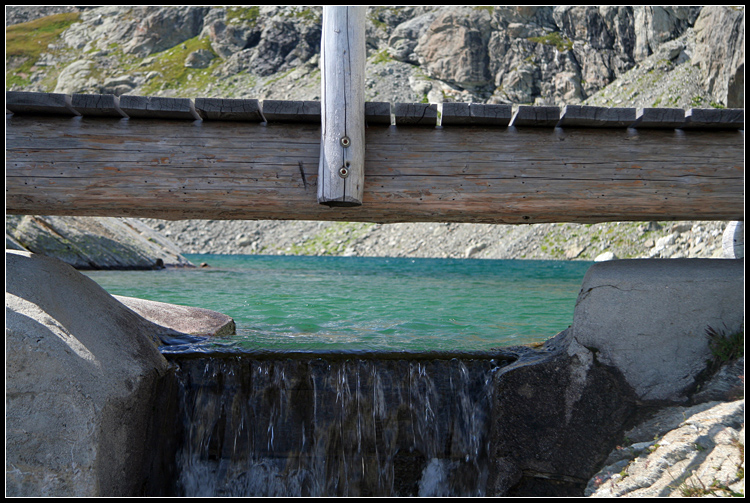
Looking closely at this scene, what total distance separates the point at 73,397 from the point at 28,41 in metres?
136

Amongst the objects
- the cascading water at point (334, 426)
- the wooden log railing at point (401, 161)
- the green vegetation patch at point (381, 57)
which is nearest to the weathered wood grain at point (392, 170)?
the wooden log railing at point (401, 161)

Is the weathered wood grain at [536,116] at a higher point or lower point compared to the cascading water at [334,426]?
higher

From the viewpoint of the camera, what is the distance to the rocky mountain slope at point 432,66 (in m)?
48.4

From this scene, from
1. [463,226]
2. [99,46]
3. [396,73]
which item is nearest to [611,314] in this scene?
[463,226]

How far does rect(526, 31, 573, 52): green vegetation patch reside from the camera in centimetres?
6838

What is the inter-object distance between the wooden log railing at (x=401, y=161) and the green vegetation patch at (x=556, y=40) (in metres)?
73.0

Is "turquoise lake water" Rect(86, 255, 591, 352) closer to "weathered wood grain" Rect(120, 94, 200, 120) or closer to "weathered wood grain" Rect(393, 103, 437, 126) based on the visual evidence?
"weathered wood grain" Rect(120, 94, 200, 120)

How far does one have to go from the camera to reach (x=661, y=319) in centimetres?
412

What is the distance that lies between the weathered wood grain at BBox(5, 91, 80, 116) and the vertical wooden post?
6.74 feet

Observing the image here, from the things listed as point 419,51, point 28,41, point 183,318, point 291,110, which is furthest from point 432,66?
point 28,41

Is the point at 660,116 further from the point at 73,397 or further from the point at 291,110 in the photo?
the point at 73,397

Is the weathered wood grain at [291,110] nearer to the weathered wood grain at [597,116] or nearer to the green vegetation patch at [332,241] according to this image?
the weathered wood grain at [597,116]

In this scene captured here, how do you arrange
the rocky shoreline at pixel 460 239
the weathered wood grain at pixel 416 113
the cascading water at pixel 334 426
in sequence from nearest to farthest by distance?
1. the weathered wood grain at pixel 416 113
2. the cascading water at pixel 334 426
3. the rocky shoreline at pixel 460 239

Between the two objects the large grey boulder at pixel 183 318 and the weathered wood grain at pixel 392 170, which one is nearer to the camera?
the weathered wood grain at pixel 392 170
